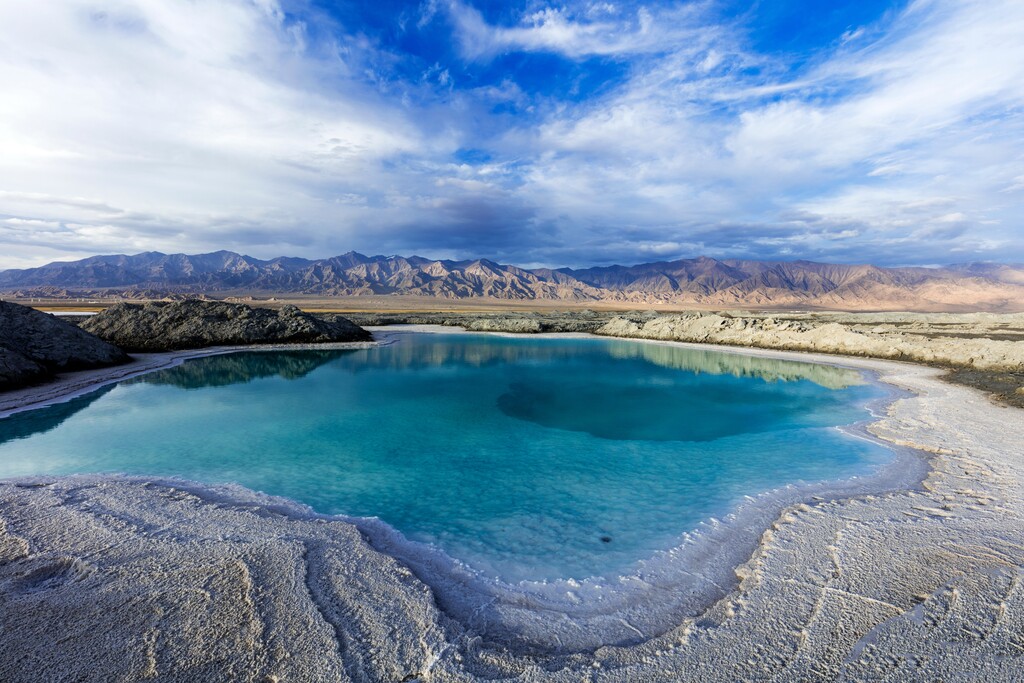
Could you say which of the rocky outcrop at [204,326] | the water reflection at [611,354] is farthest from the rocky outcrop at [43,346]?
the water reflection at [611,354]

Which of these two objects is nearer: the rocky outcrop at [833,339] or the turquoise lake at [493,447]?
the turquoise lake at [493,447]


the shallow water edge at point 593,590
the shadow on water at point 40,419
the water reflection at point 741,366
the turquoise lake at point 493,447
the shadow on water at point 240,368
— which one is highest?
the water reflection at point 741,366

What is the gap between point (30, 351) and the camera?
18.2 meters

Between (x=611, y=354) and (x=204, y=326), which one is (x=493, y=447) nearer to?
(x=611, y=354)

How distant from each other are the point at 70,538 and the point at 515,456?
7.30 m

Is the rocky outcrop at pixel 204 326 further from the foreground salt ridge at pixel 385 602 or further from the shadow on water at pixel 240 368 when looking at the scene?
the foreground salt ridge at pixel 385 602

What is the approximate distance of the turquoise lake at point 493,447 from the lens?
704 cm

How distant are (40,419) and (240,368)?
34.2ft

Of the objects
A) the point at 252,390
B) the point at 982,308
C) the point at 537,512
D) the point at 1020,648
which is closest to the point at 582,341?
the point at 252,390

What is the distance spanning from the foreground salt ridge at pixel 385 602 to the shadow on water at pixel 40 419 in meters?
5.89

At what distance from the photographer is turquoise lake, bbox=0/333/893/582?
23.1 feet

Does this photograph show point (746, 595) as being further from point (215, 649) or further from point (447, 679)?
point (215, 649)

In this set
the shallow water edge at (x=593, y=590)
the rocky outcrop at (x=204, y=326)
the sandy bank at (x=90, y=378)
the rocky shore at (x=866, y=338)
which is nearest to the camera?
the shallow water edge at (x=593, y=590)

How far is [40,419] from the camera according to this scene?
12445 millimetres
